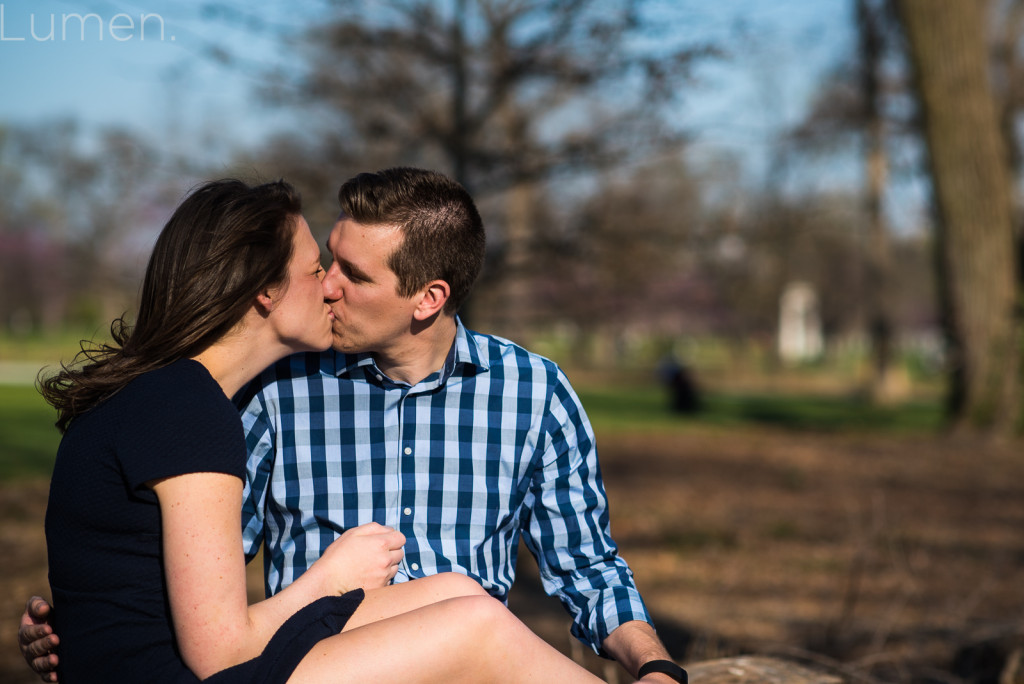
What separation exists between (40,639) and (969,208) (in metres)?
12.2

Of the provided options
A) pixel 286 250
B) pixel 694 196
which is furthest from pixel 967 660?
pixel 694 196

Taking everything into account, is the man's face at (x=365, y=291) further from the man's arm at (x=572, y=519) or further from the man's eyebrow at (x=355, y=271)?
the man's arm at (x=572, y=519)

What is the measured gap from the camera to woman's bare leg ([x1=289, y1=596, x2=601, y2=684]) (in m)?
1.78

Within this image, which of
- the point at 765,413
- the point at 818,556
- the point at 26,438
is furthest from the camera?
the point at 765,413

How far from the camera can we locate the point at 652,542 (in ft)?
25.8

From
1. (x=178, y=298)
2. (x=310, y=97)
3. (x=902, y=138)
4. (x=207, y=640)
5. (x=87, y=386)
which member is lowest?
(x=207, y=640)

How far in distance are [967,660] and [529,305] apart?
7.05 meters

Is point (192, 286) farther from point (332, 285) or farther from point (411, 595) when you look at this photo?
point (411, 595)

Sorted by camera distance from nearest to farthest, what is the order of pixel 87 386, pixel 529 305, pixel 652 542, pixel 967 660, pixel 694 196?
pixel 87 386 → pixel 967 660 → pixel 652 542 → pixel 529 305 → pixel 694 196

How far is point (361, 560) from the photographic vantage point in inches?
79.3

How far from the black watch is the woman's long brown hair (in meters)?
1.13

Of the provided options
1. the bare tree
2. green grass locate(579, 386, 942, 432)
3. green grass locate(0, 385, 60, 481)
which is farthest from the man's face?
green grass locate(579, 386, 942, 432)

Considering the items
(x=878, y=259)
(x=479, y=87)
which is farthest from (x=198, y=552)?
(x=878, y=259)

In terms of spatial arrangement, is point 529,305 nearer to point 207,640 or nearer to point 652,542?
point 652,542
